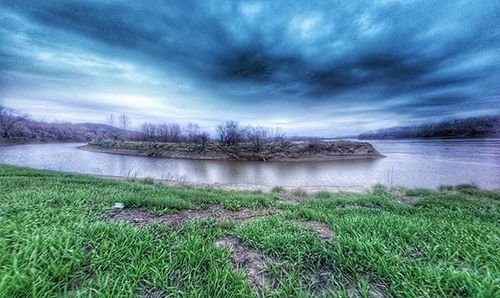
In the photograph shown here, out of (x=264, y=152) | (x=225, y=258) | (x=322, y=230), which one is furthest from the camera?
(x=264, y=152)

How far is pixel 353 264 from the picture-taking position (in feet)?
8.20

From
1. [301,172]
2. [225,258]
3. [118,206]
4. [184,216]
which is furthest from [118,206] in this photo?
[301,172]

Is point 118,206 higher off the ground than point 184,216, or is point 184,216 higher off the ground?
point 118,206

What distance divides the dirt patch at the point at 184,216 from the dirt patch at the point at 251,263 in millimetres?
1185

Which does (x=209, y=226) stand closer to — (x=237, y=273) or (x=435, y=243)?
(x=237, y=273)

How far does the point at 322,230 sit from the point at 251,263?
1.77 metres

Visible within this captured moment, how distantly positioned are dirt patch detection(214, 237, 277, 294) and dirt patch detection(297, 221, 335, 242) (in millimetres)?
1219

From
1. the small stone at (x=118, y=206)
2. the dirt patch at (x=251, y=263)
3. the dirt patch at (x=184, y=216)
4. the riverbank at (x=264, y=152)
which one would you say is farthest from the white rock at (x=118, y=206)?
the riverbank at (x=264, y=152)

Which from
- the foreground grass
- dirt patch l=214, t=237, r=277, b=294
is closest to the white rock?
the foreground grass

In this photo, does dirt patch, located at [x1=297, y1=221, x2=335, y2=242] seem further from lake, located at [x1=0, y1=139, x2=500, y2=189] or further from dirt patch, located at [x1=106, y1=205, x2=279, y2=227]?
lake, located at [x1=0, y1=139, x2=500, y2=189]

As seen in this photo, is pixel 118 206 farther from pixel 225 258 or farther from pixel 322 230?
pixel 322 230

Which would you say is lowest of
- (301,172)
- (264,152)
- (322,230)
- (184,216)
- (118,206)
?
(301,172)

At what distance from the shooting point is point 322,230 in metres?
3.65

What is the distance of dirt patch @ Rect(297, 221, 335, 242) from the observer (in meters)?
3.28
